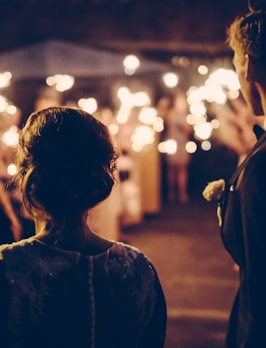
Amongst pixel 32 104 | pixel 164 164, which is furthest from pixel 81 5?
pixel 164 164

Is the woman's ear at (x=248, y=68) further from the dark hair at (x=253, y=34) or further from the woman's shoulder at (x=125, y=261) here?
the woman's shoulder at (x=125, y=261)

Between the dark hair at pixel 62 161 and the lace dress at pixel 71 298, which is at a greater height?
the dark hair at pixel 62 161

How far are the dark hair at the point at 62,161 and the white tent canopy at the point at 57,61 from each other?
6536mm

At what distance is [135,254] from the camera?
7.43 ft

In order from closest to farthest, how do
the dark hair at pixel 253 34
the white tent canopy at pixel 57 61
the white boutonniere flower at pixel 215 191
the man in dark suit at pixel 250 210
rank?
the man in dark suit at pixel 250 210 < the dark hair at pixel 253 34 < the white boutonniere flower at pixel 215 191 < the white tent canopy at pixel 57 61

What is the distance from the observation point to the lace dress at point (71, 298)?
2.06 metres

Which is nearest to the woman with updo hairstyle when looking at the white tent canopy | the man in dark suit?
the man in dark suit

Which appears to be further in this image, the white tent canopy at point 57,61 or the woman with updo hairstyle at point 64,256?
the white tent canopy at point 57,61

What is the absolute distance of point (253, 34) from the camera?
8.52 ft

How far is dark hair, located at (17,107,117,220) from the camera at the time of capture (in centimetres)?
210

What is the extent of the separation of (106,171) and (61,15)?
7.65m

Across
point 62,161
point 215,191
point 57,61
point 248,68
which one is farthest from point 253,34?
point 57,61

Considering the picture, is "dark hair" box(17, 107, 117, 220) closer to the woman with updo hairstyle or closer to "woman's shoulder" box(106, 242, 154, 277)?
the woman with updo hairstyle

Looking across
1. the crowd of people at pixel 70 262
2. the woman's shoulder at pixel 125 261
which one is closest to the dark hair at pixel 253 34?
the crowd of people at pixel 70 262
